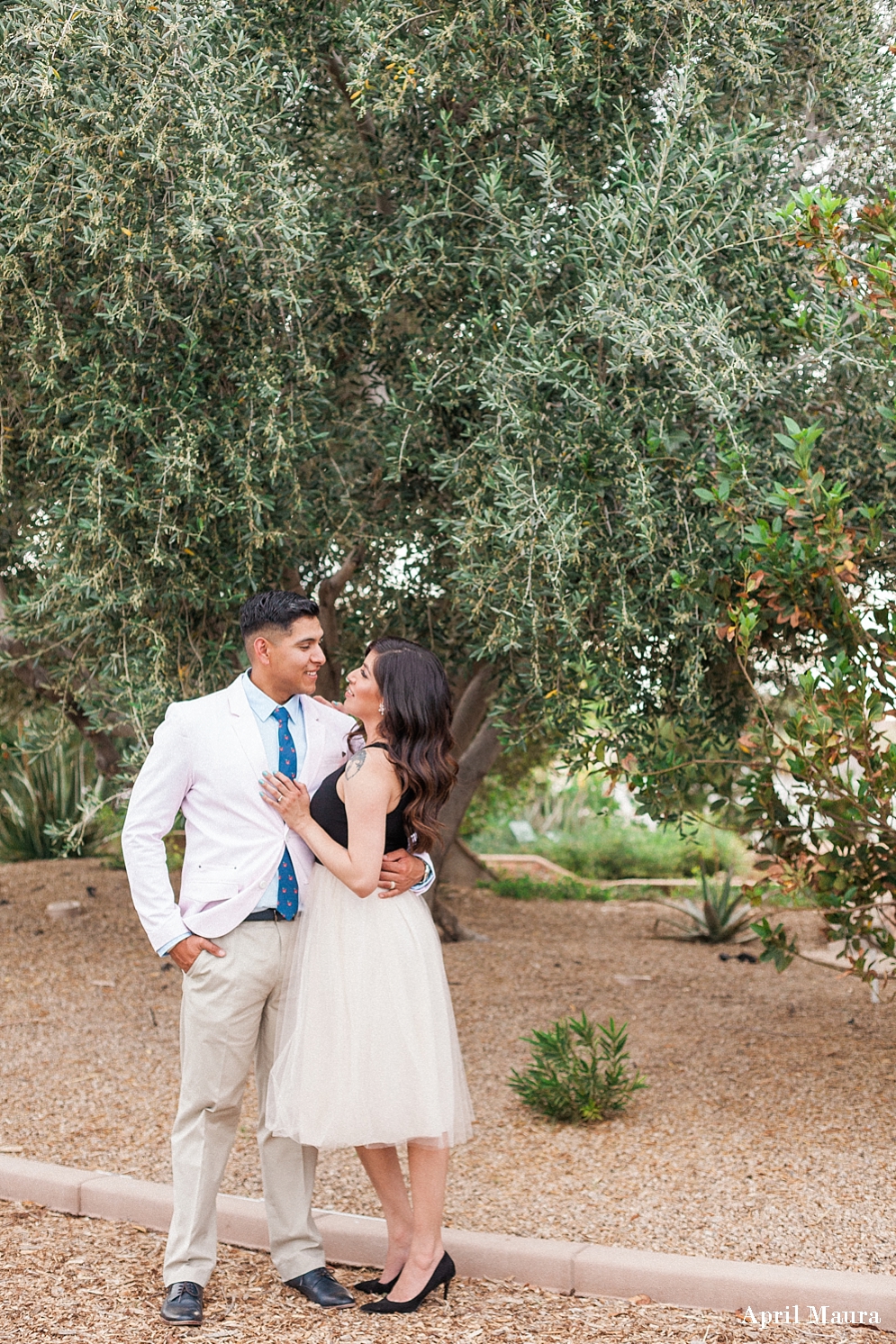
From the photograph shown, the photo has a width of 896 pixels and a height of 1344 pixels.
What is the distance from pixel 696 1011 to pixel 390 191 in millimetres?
4590

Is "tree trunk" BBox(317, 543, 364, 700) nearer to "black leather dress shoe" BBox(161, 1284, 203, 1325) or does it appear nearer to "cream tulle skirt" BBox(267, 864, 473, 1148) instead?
"cream tulle skirt" BBox(267, 864, 473, 1148)

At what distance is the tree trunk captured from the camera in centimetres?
599

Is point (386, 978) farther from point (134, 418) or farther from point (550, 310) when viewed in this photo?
point (550, 310)

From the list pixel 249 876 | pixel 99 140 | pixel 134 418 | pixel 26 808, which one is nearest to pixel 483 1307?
pixel 249 876

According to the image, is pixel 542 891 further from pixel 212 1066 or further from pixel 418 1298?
pixel 212 1066

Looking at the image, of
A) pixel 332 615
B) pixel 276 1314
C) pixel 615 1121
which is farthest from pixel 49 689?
pixel 276 1314

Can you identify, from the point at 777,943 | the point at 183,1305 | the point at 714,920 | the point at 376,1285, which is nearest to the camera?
the point at 183,1305

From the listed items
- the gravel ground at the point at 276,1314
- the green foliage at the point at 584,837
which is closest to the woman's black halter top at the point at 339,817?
the gravel ground at the point at 276,1314

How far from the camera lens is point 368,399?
18.3 ft

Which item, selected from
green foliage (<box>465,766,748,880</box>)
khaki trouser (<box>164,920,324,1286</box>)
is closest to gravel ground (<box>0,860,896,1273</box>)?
khaki trouser (<box>164,920,324,1286</box>)

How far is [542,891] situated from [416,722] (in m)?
7.79

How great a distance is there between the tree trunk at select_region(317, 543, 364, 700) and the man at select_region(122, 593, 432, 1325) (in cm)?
204

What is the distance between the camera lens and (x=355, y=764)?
3.63 meters

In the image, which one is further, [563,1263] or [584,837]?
[584,837]
